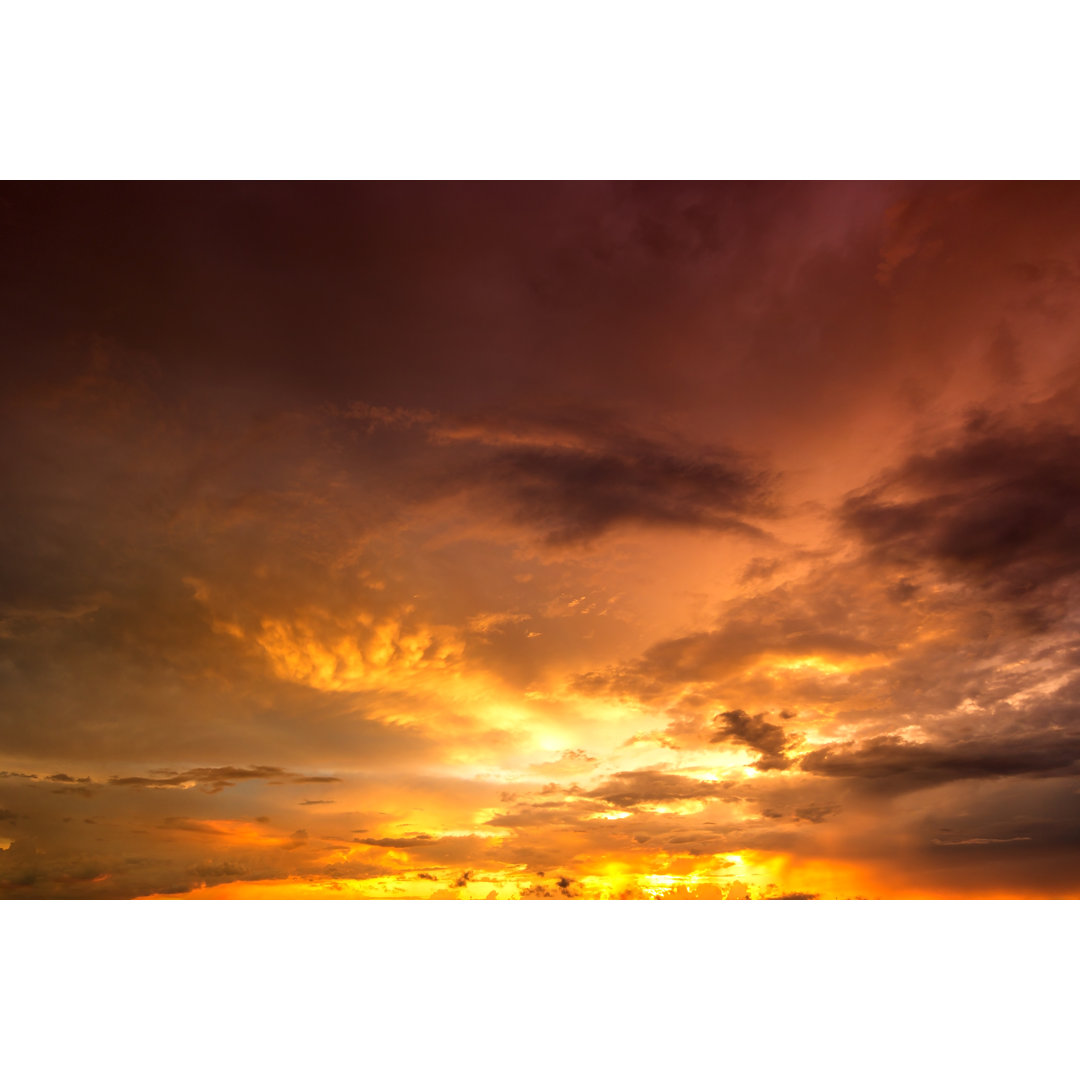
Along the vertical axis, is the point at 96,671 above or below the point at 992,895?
above

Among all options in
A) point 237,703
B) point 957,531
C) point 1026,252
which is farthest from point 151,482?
point 1026,252

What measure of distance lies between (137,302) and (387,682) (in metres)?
4.93

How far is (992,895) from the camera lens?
8.02 m

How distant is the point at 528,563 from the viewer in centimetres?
894

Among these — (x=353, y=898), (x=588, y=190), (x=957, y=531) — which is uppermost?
(x=588, y=190)

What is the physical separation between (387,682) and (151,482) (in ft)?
11.2

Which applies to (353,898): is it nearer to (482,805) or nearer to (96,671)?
(482,805)

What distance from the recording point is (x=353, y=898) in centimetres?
836

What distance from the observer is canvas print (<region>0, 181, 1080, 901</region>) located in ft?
27.1

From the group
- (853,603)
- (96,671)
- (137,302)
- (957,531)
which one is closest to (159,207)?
(137,302)

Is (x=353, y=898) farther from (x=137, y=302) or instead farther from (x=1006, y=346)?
(x=1006, y=346)

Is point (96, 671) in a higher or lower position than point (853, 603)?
lower

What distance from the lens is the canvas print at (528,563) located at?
827cm

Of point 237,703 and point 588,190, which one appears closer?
point 588,190
